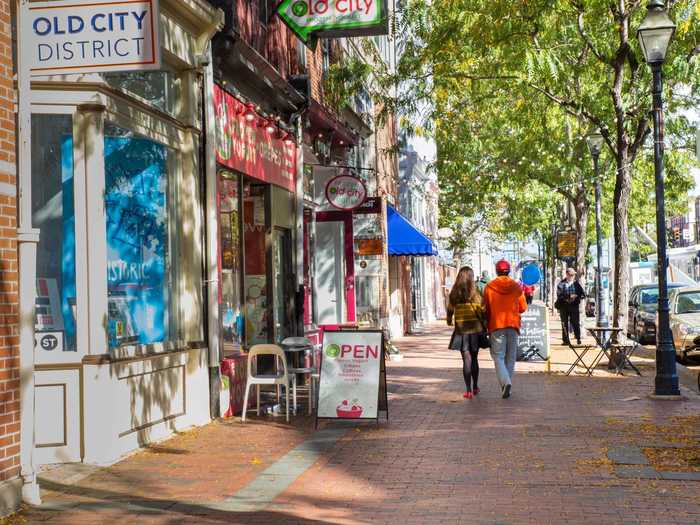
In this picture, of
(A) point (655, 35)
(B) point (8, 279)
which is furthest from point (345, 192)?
(B) point (8, 279)

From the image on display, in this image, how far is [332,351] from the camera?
38.8ft

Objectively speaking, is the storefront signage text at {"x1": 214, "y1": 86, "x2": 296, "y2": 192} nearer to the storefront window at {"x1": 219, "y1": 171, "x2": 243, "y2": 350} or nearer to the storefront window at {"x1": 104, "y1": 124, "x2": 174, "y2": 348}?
the storefront window at {"x1": 219, "y1": 171, "x2": 243, "y2": 350}

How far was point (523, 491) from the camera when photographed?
Answer: 7691 mm

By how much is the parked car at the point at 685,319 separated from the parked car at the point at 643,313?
2.54m

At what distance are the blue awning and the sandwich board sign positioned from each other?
1539cm

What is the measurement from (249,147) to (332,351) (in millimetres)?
3713

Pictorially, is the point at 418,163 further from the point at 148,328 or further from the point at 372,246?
the point at 148,328

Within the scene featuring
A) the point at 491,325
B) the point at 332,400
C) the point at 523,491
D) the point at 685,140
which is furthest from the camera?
the point at 685,140

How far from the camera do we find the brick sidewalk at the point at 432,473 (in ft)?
23.1

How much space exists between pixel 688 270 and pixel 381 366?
44.3m

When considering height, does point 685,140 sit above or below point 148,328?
above

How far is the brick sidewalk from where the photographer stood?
7.03 m

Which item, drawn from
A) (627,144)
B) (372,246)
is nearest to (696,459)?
(627,144)

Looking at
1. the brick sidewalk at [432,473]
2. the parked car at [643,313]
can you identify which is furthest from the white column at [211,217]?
the parked car at [643,313]
